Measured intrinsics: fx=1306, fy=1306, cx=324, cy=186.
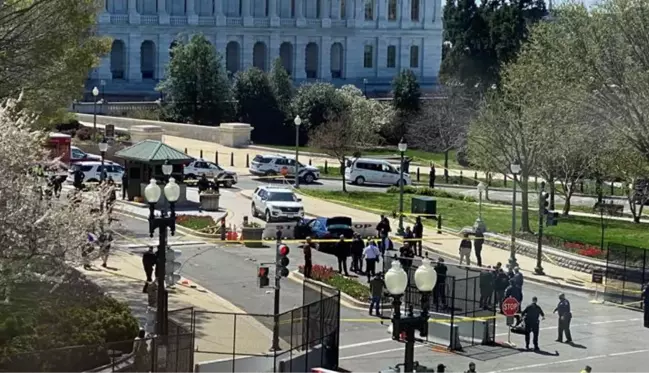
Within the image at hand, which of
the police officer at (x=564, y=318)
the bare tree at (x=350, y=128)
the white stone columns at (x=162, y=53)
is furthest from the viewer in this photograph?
the white stone columns at (x=162, y=53)

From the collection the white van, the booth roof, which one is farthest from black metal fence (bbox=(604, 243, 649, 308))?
the white van

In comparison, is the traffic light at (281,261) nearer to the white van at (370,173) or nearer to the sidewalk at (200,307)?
the sidewalk at (200,307)

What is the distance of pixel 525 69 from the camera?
5250 cm

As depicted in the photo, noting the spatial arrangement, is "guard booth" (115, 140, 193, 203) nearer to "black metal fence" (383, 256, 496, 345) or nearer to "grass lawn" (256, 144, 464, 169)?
"black metal fence" (383, 256, 496, 345)

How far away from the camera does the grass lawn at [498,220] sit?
150 ft

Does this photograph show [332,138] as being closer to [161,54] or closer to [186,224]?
[186,224]

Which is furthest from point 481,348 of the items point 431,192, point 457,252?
point 431,192

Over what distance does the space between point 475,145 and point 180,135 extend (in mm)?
29105

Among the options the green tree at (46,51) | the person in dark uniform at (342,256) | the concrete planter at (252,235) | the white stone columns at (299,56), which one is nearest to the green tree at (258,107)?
the white stone columns at (299,56)

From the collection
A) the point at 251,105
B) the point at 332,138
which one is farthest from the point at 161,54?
the point at 332,138

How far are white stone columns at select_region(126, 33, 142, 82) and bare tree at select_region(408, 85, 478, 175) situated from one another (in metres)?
31.3

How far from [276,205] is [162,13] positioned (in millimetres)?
70749

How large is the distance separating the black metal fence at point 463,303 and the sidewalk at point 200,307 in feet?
12.7

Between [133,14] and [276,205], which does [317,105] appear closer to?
[133,14]
